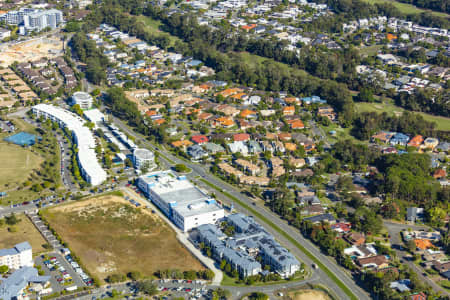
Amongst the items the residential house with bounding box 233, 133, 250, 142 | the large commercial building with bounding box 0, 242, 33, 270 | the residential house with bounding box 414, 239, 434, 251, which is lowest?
the large commercial building with bounding box 0, 242, 33, 270

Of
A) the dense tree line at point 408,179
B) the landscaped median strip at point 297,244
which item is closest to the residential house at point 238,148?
the landscaped median strip at point 297,244

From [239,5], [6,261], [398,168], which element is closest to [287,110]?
[398,168]

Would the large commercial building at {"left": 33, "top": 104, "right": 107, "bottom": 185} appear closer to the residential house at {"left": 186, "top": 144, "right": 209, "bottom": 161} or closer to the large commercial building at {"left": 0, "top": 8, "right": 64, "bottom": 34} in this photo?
the residential house at {"left": 186, "top": 144, "right": 209, "bottom": 161}

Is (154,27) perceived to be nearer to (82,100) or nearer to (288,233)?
(82,100)

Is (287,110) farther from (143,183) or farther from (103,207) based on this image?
(103,207)

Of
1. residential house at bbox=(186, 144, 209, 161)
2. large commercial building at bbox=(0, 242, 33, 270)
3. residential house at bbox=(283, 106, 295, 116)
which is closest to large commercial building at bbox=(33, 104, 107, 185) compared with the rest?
residential house at bbox=(186, 144, 209, 161)

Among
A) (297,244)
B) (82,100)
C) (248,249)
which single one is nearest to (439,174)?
(297,244)
